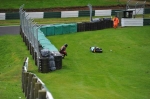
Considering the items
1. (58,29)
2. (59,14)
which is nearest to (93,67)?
(58,29)

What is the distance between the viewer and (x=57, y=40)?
36031 mm

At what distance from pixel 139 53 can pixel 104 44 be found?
4.50m

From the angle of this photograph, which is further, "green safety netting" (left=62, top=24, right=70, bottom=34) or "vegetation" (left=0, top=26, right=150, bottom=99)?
"green safety netting" (left=62, top=24, right=70, bottom=34)

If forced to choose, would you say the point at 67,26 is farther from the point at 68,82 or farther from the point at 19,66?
the point at 68,82

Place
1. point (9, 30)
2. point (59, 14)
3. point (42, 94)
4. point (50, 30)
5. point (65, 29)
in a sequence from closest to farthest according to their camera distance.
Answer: point (42, 94), point (50, 30), point (65, 29), point (9, 30), point (59, 14)

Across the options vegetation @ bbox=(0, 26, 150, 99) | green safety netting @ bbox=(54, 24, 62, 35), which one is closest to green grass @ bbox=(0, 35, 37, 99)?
vegetation @ bbox=(0, 26, 150, 99)

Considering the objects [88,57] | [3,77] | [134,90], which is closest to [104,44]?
[88,57]

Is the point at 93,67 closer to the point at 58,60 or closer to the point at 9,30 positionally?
the point at 58,60

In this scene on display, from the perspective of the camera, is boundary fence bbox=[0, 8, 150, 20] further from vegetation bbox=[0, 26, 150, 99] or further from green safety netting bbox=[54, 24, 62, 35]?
green safety netting bbox=[54, 24, 62, 35]

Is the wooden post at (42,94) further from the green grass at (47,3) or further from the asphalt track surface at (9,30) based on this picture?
the green grass at (47,3)

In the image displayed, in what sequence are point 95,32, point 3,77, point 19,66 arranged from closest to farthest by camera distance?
point 3,77 → point 19,66 → point 95,32

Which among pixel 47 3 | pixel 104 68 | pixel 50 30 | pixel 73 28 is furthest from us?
pixel 47 3

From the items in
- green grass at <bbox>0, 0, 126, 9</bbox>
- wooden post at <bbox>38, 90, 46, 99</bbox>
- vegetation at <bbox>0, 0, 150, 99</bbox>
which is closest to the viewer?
wooden post at <bbox>38, 90, 46, 99</bbox>

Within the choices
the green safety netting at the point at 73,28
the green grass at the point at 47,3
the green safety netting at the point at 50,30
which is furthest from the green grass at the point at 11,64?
the green grass at the point at 47,3
